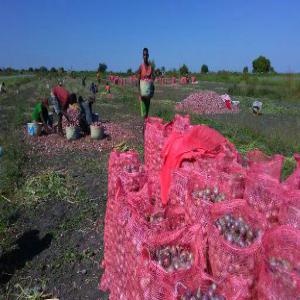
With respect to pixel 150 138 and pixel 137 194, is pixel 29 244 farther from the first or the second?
pixel 137 194

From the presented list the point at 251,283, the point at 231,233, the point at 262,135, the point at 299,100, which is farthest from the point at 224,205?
the point at 299,100

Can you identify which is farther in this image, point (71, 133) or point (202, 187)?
point (71, 133)

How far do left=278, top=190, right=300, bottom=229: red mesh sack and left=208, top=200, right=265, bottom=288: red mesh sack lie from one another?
295 mm

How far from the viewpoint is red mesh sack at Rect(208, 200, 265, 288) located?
7.28 ft

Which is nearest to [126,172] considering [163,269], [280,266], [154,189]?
[154,189]

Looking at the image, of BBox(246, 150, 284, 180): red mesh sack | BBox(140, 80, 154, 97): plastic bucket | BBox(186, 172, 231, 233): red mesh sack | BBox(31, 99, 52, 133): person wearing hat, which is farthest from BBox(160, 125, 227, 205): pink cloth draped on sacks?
BBox(31, 99, 52, 133): person wearing hat

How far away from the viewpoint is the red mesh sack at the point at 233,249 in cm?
222

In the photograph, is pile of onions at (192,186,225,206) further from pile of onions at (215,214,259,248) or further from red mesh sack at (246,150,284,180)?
pile of onions at (215,214,259,248)

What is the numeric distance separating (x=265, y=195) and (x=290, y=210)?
29cm

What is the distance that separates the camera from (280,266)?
2084mm

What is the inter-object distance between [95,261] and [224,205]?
1982 mm

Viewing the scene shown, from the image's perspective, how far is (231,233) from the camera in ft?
8.45

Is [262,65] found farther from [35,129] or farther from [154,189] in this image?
[154,189]

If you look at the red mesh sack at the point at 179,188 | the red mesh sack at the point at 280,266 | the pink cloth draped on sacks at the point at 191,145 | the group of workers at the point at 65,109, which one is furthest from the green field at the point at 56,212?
the red mesh sack at the point at 280,266
